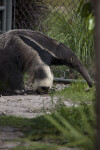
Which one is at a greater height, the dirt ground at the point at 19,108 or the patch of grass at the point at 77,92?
the patch of grass at the point at 77,92

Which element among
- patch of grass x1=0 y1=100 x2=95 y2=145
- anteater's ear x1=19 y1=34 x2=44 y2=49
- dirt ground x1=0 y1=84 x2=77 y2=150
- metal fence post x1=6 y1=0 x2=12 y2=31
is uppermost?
metal fence post x1=6 y1=0 x2=12 y2=31

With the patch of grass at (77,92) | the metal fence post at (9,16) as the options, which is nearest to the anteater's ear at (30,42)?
the patch of grass at (77,92)

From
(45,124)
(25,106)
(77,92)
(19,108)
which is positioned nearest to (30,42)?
(77,92)

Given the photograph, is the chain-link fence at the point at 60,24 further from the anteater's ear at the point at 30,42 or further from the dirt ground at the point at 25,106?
the dirt ground at the point at 25,106

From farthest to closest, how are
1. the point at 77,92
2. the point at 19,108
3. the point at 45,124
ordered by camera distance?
the point at 77,92 < the point at 19,108 < the point at 45,124

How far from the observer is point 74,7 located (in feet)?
30.8

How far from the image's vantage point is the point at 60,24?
955 centimetres

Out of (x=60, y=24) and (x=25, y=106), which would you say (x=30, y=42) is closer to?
(x=60, y=24)

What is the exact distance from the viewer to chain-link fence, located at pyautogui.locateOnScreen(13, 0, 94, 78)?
29.8 feet

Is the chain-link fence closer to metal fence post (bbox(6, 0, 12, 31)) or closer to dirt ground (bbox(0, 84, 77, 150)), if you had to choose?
metal fence post (bbox(6, 0, 12, 31))

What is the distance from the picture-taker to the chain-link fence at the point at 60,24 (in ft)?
29.8

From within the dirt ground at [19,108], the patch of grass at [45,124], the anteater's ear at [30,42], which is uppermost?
the anteater's ear at [30,42]

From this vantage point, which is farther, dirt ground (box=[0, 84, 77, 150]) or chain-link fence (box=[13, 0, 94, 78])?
chain-link fence (box=[13, 0, 94, 78])

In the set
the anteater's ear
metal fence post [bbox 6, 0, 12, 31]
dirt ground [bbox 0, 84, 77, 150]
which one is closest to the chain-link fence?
metal fence post [bbox 6, 0, 12, 31]
